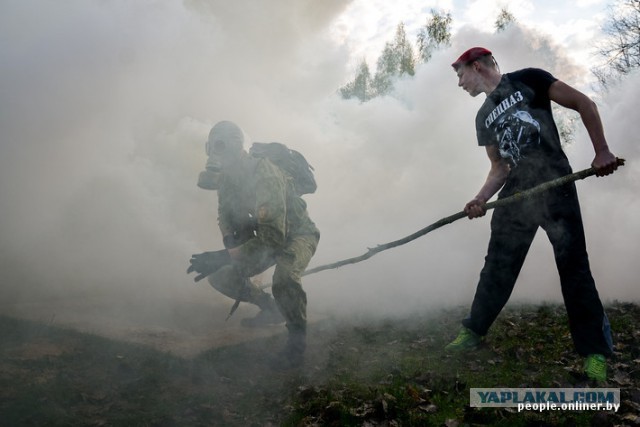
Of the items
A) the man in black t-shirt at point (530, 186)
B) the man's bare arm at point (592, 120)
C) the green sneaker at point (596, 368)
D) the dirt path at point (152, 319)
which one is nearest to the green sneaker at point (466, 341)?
the man in black t-shirt at point (530, 186)

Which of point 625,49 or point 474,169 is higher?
point 625,49

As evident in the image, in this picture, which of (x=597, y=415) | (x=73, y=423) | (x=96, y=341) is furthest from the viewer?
(x=96, y=341)

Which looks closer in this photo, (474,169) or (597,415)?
(597,415)

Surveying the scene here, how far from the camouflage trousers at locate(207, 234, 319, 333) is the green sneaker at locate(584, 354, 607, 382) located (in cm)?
241

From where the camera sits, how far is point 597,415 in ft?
8.91

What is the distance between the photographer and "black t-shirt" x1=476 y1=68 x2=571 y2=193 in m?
3.60

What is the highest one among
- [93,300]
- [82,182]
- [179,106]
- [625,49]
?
[625,49]

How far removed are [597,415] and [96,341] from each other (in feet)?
13.3

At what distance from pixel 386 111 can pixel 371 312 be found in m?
8.01

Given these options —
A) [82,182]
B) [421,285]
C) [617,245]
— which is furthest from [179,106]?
[617,245]

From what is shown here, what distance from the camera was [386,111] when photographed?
521 inches

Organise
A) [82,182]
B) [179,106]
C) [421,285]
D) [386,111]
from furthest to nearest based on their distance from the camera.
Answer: [386,111]
[179,106]
[82,182]
[421,285]

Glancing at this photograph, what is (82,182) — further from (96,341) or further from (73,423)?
(73,423)

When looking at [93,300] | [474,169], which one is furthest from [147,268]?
[474,169]
